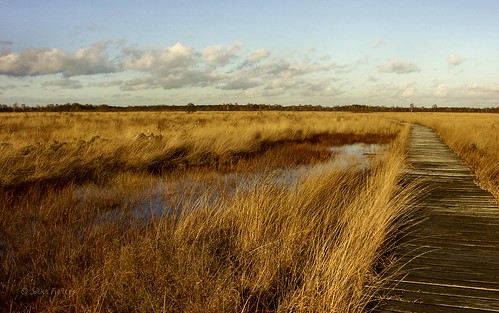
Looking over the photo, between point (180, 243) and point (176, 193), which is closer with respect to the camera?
point (180, 243)

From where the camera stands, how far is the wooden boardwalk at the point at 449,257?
2.46 metres

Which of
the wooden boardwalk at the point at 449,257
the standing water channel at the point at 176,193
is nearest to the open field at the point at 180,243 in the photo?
the standing water channel at the point at 176,193

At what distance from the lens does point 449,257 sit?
323cm

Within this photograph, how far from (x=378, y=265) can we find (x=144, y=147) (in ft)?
26.3

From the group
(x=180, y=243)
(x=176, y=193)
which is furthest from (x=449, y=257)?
(x=176, y=193)

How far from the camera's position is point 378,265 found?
3059 millimetres

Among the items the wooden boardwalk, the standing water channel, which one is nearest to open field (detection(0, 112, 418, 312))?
the standing water channel

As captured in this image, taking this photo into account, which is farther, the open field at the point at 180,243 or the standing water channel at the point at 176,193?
the standing water channel at the point at 176,193

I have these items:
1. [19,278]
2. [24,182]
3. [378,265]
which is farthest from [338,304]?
[24,182]

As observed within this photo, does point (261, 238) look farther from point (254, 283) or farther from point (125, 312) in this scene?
point (125, 312)

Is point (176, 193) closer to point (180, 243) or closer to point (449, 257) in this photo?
point (180, 243)

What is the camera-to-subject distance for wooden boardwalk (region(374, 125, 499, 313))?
246 centimetres

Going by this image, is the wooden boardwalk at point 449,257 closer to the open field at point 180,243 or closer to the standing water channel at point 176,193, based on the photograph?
the open field at point 180,243

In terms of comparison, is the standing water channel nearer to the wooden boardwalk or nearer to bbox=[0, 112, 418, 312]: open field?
bbox=[0, 112, 418, 312]: open field
